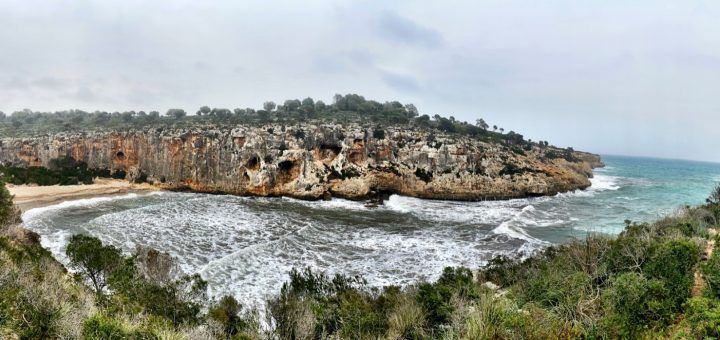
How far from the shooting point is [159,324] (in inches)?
301

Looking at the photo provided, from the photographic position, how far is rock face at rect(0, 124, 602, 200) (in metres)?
38.1

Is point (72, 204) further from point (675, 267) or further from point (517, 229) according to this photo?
point (675, 267)

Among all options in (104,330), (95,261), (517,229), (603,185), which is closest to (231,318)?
(104,330)

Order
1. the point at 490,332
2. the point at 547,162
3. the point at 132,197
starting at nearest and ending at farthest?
the point at 490,332 < the point at 132,197 < the point at 547,162

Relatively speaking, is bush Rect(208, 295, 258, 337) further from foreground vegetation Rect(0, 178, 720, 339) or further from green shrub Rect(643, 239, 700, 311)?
green shrub Rect(643, 239, 700, 311)

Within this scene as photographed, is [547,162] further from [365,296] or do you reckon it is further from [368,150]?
[365,296]

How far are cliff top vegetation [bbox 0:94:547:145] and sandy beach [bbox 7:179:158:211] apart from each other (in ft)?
34.7

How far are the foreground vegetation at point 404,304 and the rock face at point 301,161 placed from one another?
24.2m

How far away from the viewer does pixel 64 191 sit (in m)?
34.6

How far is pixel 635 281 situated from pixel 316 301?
27.2 ft

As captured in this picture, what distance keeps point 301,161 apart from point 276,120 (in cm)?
1419

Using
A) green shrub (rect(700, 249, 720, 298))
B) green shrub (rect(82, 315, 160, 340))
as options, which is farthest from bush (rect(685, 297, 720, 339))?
green shrub (rect(82, 315, 160, 340))

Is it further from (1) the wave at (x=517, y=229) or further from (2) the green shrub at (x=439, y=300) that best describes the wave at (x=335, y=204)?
(2) the green shrub at (x=439, y=300)

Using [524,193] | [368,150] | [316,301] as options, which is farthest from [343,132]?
[316,301]
